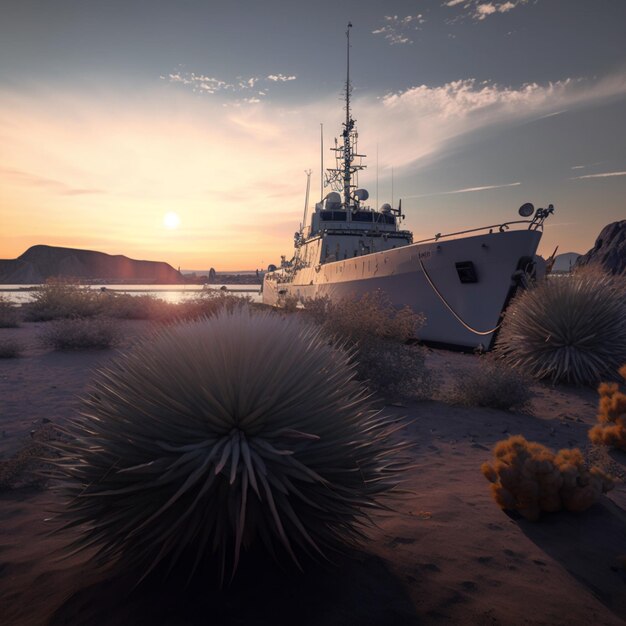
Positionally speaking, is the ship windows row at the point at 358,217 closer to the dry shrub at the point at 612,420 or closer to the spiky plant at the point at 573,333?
the spiky plant at the point at 573,333

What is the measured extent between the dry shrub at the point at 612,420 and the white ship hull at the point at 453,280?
14.3ft

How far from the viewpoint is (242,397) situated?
184 cm

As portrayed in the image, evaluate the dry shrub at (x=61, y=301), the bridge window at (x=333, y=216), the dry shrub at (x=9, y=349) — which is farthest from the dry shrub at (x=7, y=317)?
the bridge window at (x=333, y=216)

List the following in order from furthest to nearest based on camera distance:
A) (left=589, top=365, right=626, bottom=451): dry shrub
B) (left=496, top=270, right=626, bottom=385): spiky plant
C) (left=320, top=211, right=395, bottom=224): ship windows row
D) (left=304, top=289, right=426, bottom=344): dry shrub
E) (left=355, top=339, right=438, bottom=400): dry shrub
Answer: (left=320, top=211, right=395, bottom=224): ship windows row
(left=496, top=270, right=626, bottom=385): spiky plant
(left=304, top=289, right=426, bottom=344): dry shrub
(left=355, top=339, right=438, bottom=400): dry shrub
(left=589, top=365, right=626, bottom=451): dry shrub

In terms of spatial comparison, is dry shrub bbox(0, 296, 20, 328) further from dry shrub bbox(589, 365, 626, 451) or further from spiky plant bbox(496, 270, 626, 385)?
dry shrub bbox(589, 365, 626, 451)

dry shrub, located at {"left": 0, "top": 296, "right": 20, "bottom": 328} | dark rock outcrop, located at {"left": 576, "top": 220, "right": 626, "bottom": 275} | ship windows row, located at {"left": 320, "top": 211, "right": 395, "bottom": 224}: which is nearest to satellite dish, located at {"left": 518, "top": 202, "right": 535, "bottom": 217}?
ship windows row, located at {"left": 320, "top": 211, "right": 395, "bottom": 224}

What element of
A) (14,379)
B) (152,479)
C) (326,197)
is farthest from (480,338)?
(326,197)

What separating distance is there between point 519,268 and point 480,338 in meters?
A: 1.74

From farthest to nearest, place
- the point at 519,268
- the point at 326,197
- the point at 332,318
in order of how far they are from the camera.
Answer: the point at 326,197
the point at 519,268
the point at 332,318

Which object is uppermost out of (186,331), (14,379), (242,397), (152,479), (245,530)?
(186,331)

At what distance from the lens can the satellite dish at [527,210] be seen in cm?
867

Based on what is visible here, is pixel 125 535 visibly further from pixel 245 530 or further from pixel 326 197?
pixel 326 197

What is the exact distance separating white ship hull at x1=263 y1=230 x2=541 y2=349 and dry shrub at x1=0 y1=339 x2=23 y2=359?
225 inches

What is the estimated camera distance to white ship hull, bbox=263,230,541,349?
938 cm
